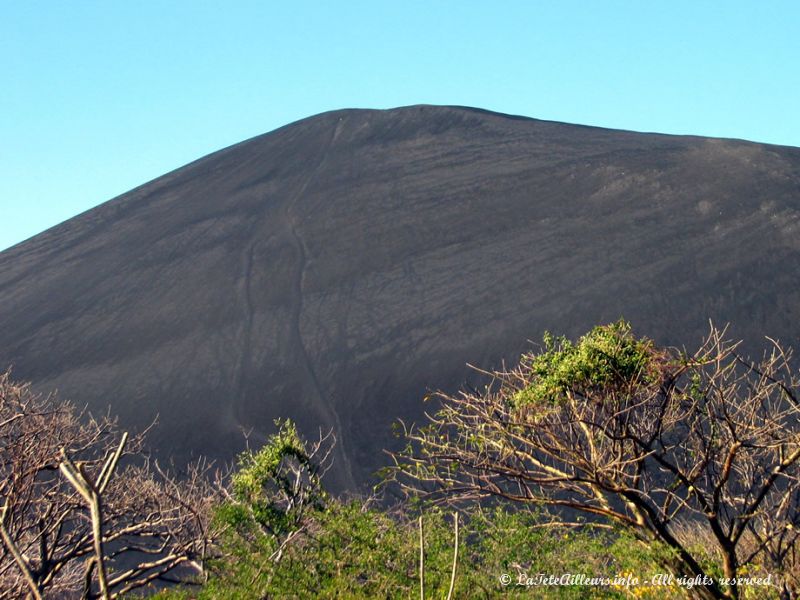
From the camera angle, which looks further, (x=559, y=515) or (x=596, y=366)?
(x=559, y=515)

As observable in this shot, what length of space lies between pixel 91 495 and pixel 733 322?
86.5 ft

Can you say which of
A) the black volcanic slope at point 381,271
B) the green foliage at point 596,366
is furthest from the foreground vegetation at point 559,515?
the black volcanic slope at point 381,271

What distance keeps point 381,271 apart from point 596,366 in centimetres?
2983

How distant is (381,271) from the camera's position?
36344 mm

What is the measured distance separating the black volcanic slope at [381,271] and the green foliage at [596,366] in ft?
53.2

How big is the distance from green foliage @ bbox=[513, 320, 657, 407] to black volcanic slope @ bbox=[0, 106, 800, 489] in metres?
16.2

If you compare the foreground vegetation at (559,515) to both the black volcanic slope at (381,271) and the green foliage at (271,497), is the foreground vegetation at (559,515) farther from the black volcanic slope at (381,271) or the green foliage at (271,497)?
the black volcanic slope at (381,271)

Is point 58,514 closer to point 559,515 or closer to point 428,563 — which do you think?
point 428,563

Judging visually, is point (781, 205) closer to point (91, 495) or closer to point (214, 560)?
point (214, 560)

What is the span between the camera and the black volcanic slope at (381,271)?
28.3 meters

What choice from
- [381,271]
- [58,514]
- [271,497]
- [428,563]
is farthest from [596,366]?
[381,271]

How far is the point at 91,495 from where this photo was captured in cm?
249

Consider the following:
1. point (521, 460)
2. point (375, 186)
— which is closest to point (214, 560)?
point (521, 460)

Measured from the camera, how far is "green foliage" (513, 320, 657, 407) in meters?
6.63
